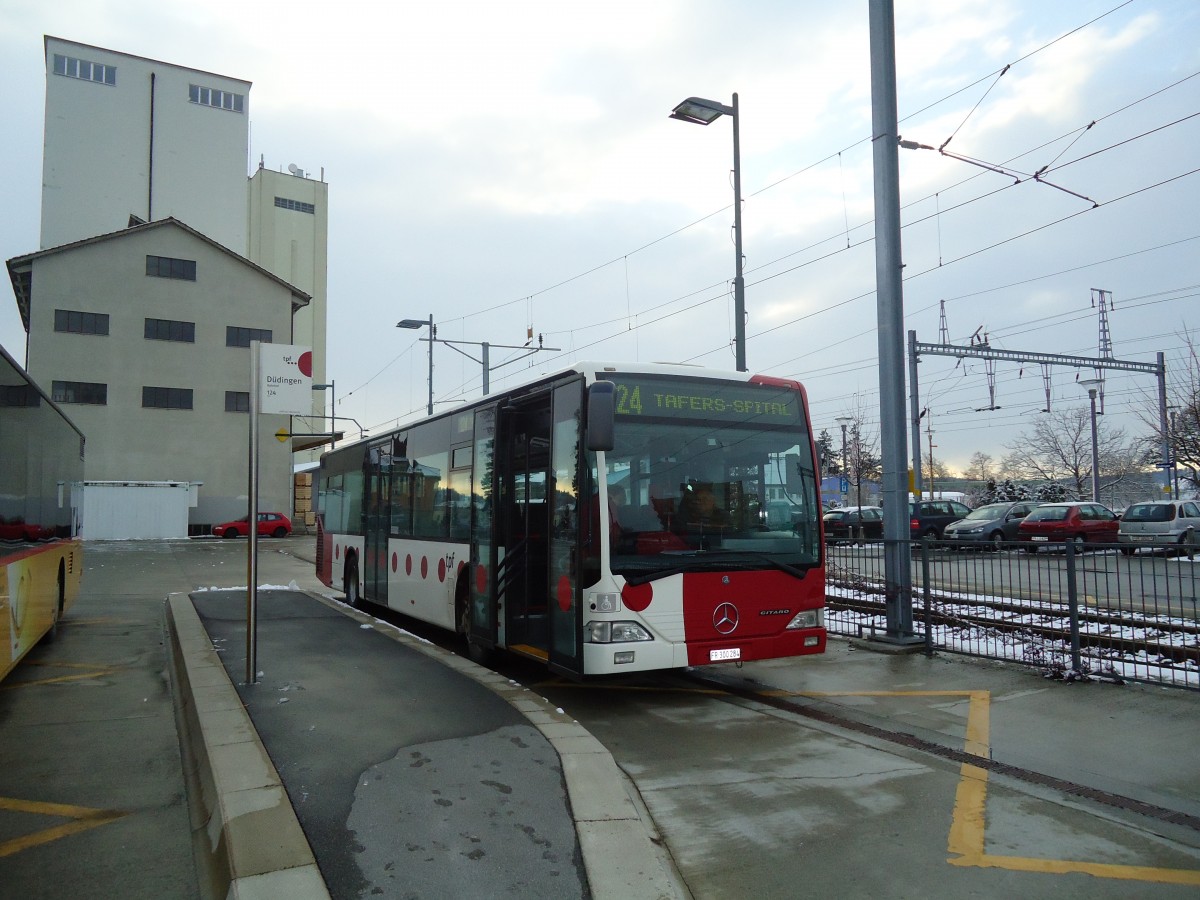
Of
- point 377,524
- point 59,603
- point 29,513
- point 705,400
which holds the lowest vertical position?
point 59,603

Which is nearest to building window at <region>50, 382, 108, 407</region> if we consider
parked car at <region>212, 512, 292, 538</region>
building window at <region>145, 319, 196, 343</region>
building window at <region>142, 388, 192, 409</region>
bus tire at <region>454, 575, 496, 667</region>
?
building window at <region>142, 388, 192, 409</region>

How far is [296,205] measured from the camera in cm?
7425

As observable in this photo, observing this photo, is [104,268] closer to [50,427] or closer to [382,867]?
[50,427]

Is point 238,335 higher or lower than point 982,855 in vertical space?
higher

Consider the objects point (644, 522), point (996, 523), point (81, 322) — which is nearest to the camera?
point (644, 522)

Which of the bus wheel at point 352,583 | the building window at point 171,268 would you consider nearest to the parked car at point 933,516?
the bus wheel at point 352,583

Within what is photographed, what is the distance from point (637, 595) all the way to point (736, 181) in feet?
35.7

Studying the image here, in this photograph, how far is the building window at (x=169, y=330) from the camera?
45844 millimetres

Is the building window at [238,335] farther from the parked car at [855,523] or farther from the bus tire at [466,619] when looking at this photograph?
the bus tire at [466,619]

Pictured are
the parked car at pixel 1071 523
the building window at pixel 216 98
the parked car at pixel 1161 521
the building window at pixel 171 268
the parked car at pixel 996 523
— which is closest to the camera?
the parked car at pixel 1161 521

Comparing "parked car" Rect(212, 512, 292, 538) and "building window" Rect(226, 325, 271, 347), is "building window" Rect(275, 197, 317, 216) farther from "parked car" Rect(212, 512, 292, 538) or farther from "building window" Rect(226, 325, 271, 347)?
"parked car" Rect(212, 512, 292, 538)

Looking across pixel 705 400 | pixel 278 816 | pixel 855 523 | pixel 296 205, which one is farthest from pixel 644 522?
pixel 296 205

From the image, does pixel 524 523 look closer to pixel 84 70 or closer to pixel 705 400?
pixel 705 400

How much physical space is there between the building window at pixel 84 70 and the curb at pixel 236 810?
203 ft
